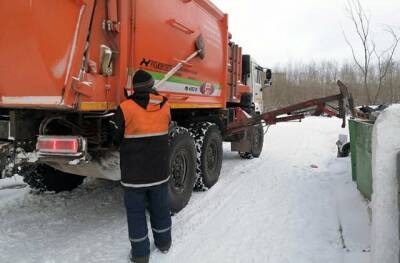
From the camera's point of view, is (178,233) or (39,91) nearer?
(39,91)

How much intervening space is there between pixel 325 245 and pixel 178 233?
4.90ft

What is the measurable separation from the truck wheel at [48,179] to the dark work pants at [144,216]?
7.91 feet

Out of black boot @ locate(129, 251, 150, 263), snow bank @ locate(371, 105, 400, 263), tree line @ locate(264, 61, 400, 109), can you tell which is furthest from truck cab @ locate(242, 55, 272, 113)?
tree line @ locate(264, 61, 400, 109)

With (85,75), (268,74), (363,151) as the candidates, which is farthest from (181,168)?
(268,74)

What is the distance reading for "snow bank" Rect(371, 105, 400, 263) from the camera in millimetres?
2752

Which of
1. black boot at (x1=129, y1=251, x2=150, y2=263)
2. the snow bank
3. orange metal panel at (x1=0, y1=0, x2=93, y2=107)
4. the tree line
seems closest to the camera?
the snow bank

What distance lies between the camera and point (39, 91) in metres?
3.61

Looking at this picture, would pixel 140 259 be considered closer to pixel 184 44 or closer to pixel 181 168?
pixel 181 168

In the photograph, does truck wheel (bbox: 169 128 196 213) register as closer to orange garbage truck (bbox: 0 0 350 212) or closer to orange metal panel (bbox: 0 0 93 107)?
orange garbage truck (bbox: 0 0 350 212)

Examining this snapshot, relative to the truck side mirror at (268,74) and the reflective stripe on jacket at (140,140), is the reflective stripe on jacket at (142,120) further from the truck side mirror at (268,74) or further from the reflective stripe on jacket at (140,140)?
the truck side mirror at (268,74)

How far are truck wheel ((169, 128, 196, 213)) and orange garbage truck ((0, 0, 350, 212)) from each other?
13 millimetres

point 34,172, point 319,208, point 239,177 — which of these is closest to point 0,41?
point 34,172

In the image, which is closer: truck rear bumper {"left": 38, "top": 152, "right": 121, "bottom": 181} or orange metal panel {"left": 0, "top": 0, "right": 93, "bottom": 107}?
orange metal panel {"left": 0, "top": 0, "right": 93, "bottom": 107}

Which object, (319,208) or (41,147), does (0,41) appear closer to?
(41,147)
